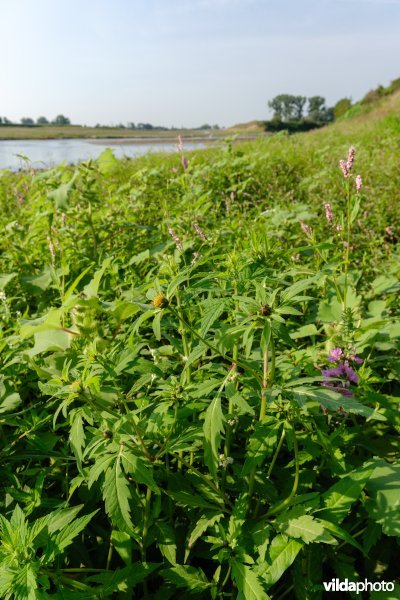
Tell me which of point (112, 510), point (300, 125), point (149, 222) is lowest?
point (112, 510)

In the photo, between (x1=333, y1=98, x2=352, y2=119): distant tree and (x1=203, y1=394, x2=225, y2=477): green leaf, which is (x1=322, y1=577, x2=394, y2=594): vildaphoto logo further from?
(x1=333, y1=98, x2=352, y2=119): distant tree

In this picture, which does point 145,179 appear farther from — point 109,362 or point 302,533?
point 302,533

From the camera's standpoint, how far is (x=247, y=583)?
1.20 meters

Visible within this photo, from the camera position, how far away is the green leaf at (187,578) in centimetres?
129

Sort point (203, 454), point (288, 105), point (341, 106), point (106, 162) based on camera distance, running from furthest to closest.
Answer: point (288, 105), point (341, 106), point (106, 162), point (203, 454)

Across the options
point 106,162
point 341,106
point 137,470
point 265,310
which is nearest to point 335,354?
point 265,310

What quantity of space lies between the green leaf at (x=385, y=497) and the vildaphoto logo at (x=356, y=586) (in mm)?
186

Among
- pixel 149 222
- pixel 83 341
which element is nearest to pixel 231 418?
pixel 83 341

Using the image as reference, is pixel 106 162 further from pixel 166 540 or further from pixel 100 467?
pixel 166 540

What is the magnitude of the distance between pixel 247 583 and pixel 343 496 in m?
0.39

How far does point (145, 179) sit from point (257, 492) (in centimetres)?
361

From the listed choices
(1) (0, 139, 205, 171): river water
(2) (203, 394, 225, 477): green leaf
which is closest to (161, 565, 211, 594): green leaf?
(2) (203, 394, 225, 477): green leaf

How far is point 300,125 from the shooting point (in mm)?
58219

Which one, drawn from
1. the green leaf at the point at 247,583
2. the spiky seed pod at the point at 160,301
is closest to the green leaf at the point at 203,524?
Result: the green leaf at the point at 247,583
